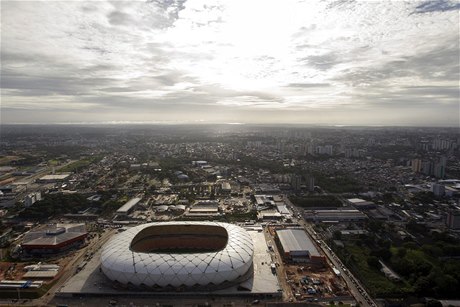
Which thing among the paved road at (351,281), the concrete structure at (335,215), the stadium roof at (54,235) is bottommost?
the paved road at (351,281)

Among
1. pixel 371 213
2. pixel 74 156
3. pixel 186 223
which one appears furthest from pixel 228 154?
pixel 186 223

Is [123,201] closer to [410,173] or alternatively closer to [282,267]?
[282,267]

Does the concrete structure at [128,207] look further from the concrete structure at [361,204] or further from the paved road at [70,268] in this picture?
the concrete structure at [361,204]

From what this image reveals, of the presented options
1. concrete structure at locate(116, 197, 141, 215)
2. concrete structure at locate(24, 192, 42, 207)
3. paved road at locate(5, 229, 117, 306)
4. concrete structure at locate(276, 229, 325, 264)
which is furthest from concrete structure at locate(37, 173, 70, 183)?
concrete structure at locate(276, 229, 325, 264)

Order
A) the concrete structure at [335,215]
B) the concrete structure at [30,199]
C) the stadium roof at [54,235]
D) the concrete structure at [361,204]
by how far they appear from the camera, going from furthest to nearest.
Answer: the concrete structure at [30,199] → the concrete structure at [361,204] → the concrete structure at [335,215] → the stadium roof at [54,235]

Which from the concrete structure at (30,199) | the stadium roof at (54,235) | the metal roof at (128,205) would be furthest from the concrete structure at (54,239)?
the concrete structure at (30,199)

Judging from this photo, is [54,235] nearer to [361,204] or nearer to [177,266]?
[177,266]

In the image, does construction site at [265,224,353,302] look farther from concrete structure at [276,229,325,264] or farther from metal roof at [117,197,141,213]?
metal roof at [117,197,141,213]
